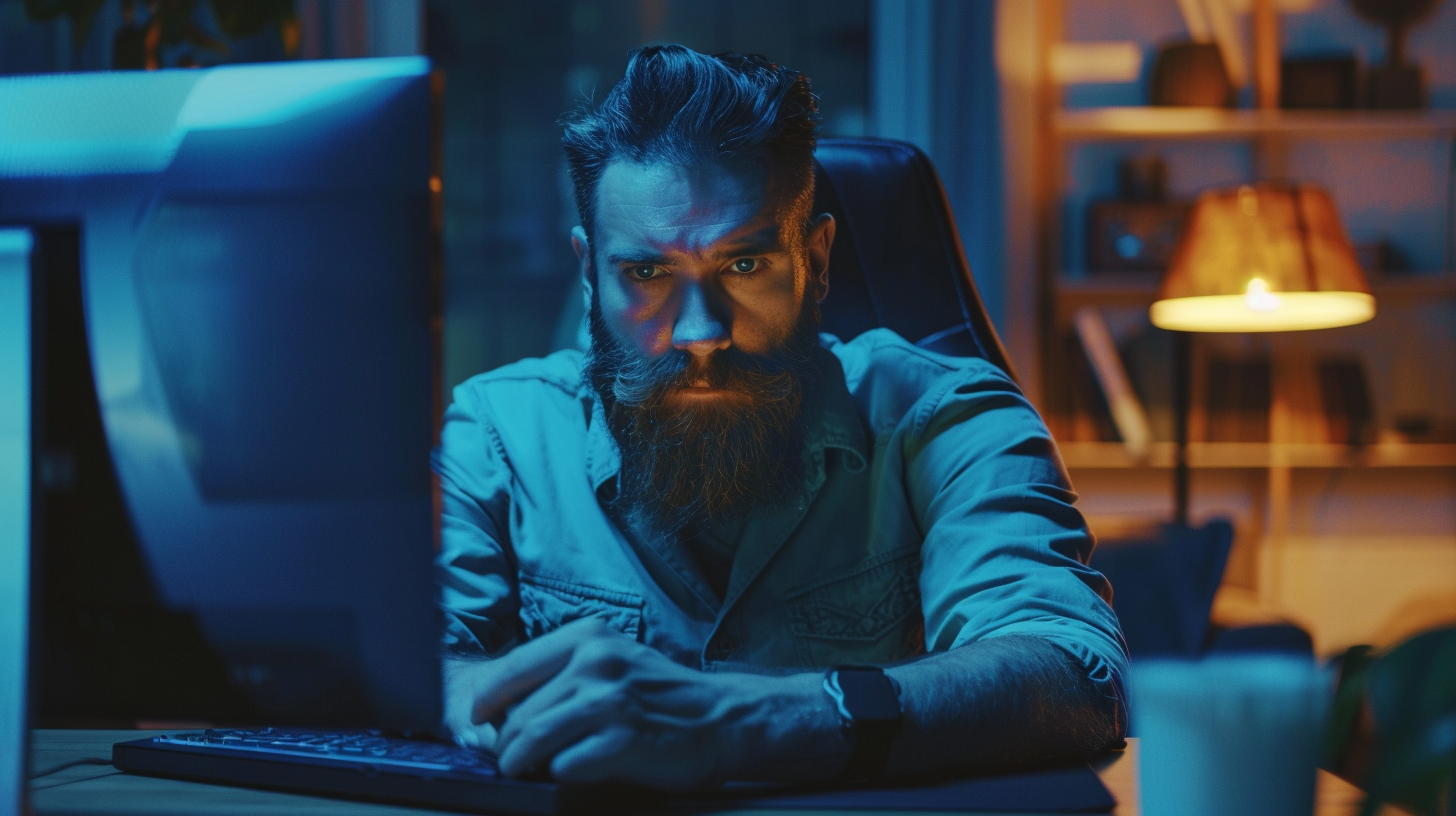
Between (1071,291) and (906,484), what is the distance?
6.58 feet

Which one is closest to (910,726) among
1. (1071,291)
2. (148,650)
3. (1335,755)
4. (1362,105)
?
(1335,755)

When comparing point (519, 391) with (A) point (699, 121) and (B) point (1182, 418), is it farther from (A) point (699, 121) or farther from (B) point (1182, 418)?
(B) point (1182, 418)

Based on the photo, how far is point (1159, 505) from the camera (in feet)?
9.93

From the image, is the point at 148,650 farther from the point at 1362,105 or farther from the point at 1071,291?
the point at 1362,105

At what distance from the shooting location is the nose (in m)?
1.04

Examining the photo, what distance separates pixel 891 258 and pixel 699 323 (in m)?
0.32

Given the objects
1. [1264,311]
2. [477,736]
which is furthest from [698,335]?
[1264,311]

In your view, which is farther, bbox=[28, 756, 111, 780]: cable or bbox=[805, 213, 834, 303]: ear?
bbox=[805, 213, 834, 303]: ear

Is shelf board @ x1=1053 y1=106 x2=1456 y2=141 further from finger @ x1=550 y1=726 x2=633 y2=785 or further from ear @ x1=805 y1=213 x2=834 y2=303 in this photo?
finger @ x1=550 y1=726 x2=633 y2=785

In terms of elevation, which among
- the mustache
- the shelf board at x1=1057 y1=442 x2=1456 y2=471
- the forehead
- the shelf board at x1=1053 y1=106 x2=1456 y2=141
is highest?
the shelf board at x1=1053 y1=106 x2=1456 y2=141

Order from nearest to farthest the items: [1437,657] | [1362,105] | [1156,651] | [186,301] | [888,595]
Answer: [1437,657], [186,301], [888,595], [1156,651], [1362,105]

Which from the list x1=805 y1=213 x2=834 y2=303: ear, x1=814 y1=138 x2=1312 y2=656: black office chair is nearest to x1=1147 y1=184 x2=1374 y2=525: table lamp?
x1=814 y1=138 x2=1312 y2=656: black office chair

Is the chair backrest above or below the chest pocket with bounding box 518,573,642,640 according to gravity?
above

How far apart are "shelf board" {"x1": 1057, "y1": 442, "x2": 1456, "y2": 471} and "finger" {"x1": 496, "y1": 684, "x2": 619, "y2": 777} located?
2503 millimetres
